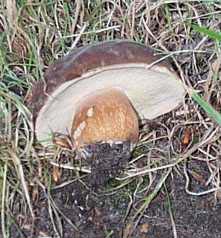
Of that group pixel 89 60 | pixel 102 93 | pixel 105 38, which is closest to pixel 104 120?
pixel 102 93

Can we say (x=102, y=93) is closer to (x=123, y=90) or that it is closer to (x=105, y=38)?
(x=123, y=90)

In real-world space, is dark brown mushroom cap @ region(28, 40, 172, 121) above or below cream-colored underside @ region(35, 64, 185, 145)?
above

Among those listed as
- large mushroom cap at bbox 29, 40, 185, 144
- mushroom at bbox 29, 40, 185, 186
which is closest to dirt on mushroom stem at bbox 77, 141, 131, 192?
mushroom at bbox 29, 40, 185, 186

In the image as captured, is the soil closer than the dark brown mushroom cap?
No

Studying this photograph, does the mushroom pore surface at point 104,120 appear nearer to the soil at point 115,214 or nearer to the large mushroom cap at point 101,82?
the large mushroom cap at point 101,82

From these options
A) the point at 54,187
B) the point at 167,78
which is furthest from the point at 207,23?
the point at 54,187

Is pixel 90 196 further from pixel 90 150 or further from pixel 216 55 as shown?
pixel 216 55

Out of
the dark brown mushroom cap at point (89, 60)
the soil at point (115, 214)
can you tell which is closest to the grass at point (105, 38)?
the soil at point (115, 214)

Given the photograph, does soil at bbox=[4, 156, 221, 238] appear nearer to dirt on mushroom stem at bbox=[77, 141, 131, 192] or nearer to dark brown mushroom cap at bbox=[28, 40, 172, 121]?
dirt on mushroom stem at bbox=[77, 141, 131, 192]

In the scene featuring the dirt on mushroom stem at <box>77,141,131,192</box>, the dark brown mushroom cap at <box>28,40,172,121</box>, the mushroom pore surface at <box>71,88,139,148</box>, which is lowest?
the dirt on mushroom stem at <box>77,141,131,192</box>
